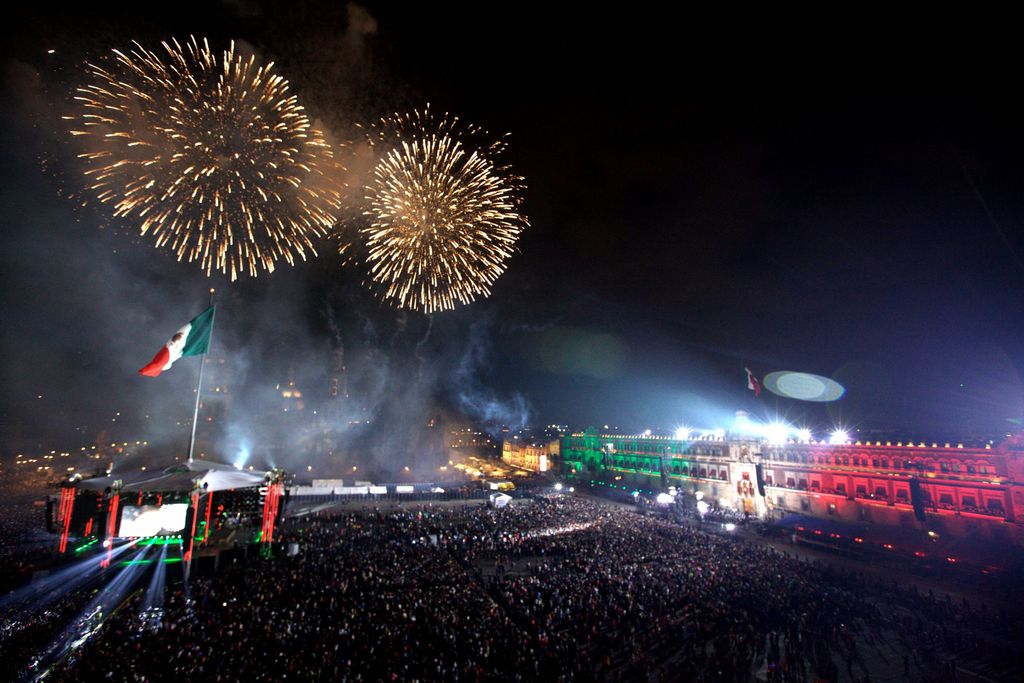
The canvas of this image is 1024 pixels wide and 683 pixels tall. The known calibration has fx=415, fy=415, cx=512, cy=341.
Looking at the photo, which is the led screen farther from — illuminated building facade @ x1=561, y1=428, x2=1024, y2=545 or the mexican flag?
illuminated building facade @ x1=561, y1=428, x2=1024, y2=545

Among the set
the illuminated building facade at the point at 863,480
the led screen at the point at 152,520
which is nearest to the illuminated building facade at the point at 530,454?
the illuminated building facade at the point at 863,480

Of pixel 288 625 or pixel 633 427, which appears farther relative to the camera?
pixel 633 427

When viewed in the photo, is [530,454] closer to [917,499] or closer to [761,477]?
[761,477]

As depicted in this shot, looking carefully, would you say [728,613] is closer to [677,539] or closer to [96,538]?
[677,539]

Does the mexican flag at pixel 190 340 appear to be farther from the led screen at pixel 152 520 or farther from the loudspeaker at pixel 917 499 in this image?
the loudspeaker at pixel 917 499

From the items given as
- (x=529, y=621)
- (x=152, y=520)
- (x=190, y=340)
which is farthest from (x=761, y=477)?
(x=152, y=520)

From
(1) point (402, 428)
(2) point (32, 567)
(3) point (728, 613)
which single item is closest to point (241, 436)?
(1) point (402, 428)

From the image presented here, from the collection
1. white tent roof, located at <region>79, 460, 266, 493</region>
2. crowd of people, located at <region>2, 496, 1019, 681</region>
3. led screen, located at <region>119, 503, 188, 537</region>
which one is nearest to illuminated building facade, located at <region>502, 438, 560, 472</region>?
crowd of people, located at <region>2, 496, 1019, 681</region>
